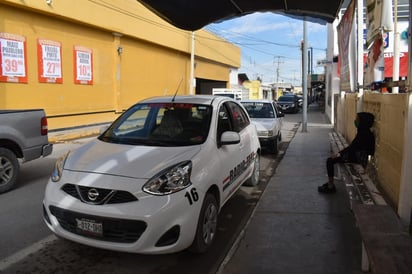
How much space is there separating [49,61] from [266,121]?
8.01 meters

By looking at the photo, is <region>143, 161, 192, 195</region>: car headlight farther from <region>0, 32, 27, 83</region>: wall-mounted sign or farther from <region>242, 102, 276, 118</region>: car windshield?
<region>0, 32, 27, 83</region>: wall-mounted sign

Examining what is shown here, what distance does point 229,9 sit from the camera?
7.81 meters

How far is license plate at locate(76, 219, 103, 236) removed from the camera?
12.0 ft

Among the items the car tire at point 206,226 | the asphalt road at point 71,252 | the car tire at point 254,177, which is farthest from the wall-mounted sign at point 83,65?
the car tire at point 206,226

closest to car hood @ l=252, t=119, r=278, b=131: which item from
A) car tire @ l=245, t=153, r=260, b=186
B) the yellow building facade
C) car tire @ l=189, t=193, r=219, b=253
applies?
the yellow building facade

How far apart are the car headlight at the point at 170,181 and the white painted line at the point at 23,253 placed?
167 cm

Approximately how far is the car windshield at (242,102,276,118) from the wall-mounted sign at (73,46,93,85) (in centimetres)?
703

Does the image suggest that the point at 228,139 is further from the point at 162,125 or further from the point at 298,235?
the point at 298,235

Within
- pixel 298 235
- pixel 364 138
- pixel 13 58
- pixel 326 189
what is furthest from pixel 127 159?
pixel 13 58

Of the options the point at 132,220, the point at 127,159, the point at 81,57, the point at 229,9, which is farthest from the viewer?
the point at 81,57

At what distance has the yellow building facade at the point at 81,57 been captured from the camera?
12.8 meters

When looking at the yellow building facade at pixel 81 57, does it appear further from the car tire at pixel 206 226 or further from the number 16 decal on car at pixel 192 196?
the number 16 decal on car at pixel 192 196

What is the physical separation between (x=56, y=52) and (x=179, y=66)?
38.4 feet

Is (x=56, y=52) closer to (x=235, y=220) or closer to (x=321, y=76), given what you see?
(x=235, y=220)
